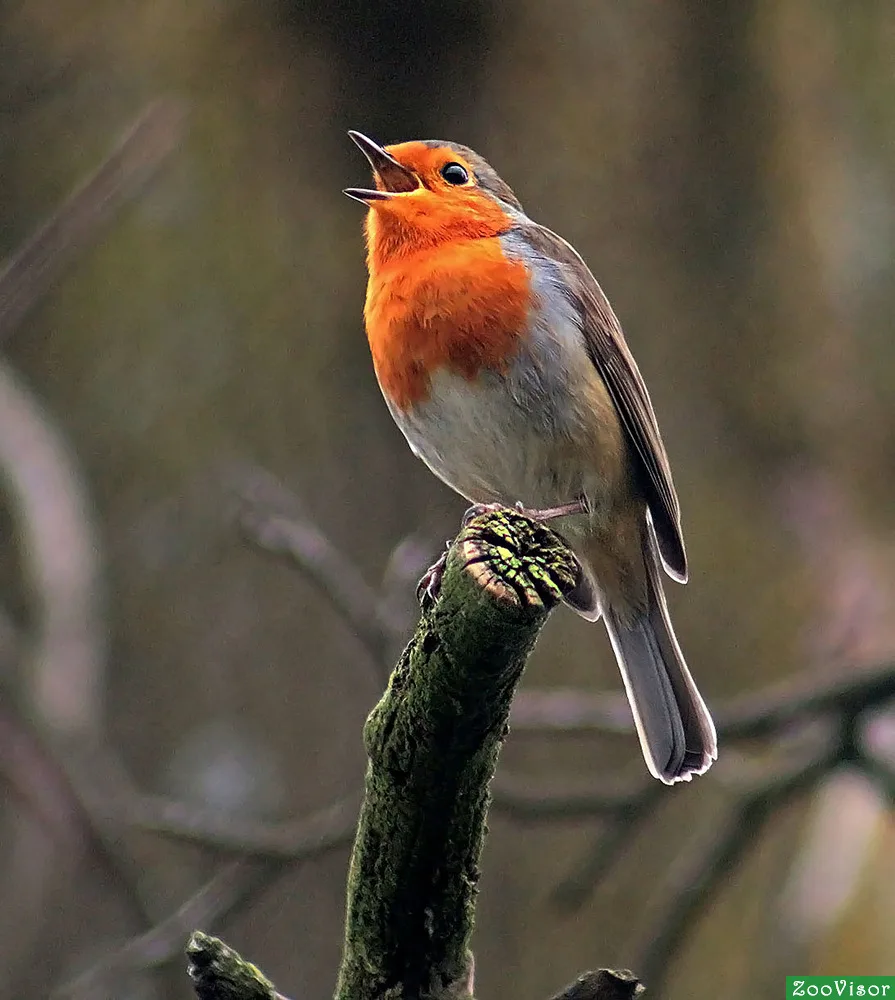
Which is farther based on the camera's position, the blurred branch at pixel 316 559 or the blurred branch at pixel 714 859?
the blurred branch at pixel 316 559

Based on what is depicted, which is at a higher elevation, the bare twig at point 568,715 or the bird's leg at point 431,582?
Result: the bird's leg at point 431,582

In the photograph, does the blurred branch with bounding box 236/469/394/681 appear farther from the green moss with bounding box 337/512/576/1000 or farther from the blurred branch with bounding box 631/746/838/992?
the green moss with bounding box 337/512/576/1000

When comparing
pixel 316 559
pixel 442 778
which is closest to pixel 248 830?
pixel 316 559

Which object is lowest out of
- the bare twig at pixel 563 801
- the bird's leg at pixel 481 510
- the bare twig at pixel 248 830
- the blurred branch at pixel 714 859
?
the blurred branch at pixel 714 859

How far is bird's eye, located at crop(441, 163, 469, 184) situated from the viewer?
3.36 metres

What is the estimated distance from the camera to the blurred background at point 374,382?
3.72m

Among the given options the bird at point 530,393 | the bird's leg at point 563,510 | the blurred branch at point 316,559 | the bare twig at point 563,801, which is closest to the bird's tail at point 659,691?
the bird at point 530,393

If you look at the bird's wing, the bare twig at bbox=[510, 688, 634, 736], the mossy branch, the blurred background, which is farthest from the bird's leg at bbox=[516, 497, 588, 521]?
the mossy branch

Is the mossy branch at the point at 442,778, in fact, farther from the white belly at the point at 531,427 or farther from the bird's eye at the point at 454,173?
the bird's eye at the point at 454,173

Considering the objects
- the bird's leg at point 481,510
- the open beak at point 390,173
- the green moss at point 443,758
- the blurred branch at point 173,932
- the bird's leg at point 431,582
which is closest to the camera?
the green moss at point 443,758

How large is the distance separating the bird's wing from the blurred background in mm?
768

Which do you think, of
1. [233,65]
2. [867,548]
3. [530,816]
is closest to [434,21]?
[233,65]

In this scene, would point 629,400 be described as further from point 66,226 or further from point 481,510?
point 66,226

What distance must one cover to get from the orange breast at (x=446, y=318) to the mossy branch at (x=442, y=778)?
1.00 meters
